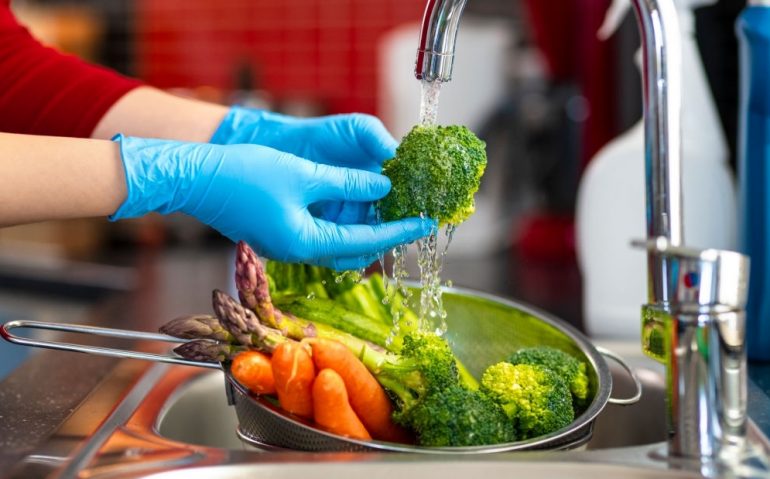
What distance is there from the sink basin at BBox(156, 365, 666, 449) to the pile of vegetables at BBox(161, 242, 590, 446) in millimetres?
212

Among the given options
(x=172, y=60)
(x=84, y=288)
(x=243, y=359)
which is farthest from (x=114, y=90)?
(x=172, y=60)

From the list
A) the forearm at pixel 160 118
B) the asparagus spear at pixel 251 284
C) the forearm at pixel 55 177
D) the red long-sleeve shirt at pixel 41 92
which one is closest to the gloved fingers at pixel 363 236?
the asparagus spear at pixel 251 284

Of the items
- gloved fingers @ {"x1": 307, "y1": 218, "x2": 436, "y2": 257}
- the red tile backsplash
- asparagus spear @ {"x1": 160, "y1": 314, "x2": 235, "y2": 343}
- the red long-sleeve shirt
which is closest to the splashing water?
gloved fingers @ {"x1": 307, "y1": 218, "x2": 436, "y2": 257}

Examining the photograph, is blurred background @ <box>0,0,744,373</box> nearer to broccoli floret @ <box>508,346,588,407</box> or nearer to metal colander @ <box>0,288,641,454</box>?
metal colander @ <box>0,288,641,454</box>

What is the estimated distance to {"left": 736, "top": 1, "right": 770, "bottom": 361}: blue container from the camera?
1232 mm

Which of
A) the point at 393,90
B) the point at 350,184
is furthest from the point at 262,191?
the point at 393,90

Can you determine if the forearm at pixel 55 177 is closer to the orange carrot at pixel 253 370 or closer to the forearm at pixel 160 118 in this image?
the orange carrot at pixel 253 370

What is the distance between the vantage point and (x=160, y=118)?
142cm

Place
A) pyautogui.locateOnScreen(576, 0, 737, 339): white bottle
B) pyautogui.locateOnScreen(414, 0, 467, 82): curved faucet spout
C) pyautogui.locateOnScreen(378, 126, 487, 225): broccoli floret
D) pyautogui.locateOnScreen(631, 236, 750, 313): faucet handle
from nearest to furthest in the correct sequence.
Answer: pyautogui.locateOnScreen(631, 236, 750, 313): faucet handle, pyautogui.locateOnScreen(414, 0, 467, 82): curved faucet spout, pyautogui.locateOnScreen(378, 126, 487, 225): broccoli floret, pyautogui.locateOnScreen(576, 0, 737, 339): white bottle

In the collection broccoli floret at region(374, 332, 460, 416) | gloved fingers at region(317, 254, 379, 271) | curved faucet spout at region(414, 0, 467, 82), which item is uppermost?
curved faucet spout at region(414, 0, 467, 82)

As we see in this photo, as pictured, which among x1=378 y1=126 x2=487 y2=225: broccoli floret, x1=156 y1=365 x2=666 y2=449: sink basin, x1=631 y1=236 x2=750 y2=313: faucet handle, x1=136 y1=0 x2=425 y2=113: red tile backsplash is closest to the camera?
x1=631 y1=236 x2=750 y2=313: faucet handle

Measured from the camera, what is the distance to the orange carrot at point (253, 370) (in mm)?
937

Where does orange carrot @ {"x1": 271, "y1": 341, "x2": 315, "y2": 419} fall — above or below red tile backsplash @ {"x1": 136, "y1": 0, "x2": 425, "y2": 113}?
below

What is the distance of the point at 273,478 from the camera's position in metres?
0.87
